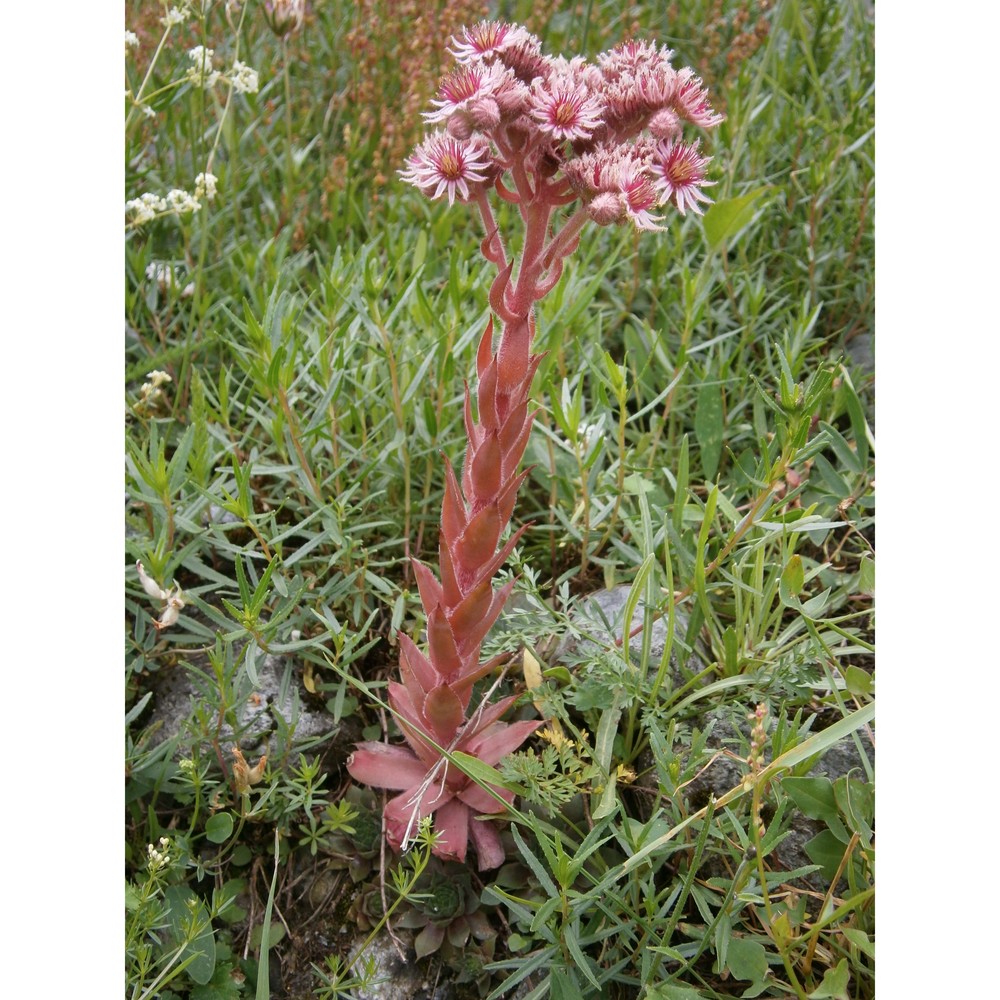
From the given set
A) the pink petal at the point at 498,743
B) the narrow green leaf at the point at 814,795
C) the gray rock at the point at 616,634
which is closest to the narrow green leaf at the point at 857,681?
the narrow green leaf at the point at 814,795

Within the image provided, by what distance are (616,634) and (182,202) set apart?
118 centimetres

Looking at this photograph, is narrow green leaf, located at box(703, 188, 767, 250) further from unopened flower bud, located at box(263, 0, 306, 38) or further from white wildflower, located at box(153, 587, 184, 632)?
white wildflower, located at box(153, 587, 184, 632)

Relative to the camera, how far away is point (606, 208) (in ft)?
2.92

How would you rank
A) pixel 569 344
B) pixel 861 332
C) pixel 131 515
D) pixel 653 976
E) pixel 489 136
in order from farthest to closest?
pixel 861 332 → pixel 569 344 → pixel 131 515 → pixel 653 976 → pixel 489 136

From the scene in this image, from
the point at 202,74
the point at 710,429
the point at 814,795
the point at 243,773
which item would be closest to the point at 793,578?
the point at 814,795

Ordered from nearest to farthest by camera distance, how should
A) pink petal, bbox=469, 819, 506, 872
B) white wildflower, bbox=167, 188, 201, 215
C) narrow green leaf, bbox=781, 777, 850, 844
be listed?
narrow green leaf, bbox=781, 777, 850, 844, pink petal, bbox=469, 819, 506, 872, white wildflower, bbox=167, 188, 201, 215

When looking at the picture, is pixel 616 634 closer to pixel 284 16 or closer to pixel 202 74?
pixel 202 74

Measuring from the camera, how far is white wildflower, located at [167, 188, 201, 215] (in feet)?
5.83

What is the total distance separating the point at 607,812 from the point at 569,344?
1.03 meters

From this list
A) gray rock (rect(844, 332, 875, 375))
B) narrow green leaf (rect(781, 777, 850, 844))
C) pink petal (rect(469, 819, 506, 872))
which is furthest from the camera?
gray rock (rect(844, 332, 875, 375))

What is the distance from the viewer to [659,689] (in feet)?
4.35

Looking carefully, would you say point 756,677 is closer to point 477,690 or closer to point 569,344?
point 477,690

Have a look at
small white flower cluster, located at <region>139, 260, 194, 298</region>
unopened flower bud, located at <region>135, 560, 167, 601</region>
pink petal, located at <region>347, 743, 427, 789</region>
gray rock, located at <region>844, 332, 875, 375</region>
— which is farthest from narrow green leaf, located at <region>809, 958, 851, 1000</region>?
small white flower cluster, located at <region>139, 260, 194, 298</region>
